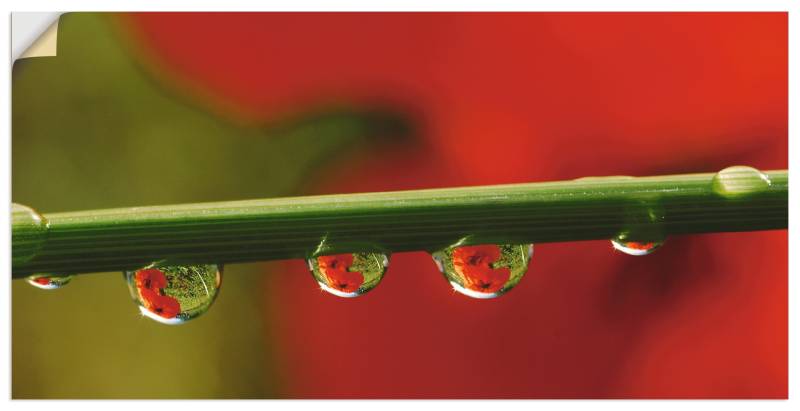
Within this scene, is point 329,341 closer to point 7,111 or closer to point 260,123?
point 260,123

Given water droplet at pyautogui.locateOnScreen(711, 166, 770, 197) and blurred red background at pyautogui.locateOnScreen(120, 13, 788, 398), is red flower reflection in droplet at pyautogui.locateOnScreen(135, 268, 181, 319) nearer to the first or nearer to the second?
water droplet at pyautogui.locateOnScreen(711, 166, 770, 197)

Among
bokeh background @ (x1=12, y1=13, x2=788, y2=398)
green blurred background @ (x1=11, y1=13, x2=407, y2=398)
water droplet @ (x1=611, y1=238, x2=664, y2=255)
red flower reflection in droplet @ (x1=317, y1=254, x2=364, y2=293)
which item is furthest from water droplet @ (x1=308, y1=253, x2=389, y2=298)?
green blurred background @ (x1=11, y1=13, x2=407, y2=398)

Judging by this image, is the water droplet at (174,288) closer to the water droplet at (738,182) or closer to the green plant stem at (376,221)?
the green plant stem at (376,221)

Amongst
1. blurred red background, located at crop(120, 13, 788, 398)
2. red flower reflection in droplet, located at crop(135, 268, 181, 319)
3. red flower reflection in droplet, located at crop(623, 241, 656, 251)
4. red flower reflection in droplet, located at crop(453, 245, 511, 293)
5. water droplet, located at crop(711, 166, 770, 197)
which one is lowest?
red flower reflection in droplet, located at crop(135, 268, 181, 319)

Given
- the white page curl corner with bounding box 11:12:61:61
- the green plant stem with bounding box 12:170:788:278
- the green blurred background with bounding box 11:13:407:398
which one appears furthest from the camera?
the green blurred background with bounding box 11:13:407:398
